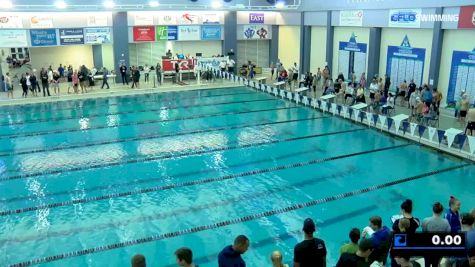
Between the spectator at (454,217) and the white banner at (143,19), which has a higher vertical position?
the white banner at (143,19)

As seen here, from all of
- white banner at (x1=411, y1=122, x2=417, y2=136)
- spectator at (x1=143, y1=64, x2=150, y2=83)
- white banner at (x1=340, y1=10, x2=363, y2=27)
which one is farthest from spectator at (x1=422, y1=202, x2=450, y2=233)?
spectator at (x1=143, y1=64, x2=150, y2=83)

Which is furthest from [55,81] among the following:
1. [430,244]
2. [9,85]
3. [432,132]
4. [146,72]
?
→ [430,244]

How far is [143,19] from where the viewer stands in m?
22.9

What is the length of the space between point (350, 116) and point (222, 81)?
32.4ft

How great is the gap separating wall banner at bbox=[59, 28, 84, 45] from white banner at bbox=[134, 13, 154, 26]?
2.85 m

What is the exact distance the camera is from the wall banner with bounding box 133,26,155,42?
23.2 metres

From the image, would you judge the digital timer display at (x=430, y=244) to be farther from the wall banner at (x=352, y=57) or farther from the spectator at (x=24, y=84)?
the spectator at (x=24, y=84)

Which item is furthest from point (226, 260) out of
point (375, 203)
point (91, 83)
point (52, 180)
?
point (91, 83)

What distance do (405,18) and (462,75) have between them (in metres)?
3.57

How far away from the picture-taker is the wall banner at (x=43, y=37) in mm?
20750

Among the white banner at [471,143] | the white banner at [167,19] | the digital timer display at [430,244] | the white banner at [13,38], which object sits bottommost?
the white banner at [471,143]

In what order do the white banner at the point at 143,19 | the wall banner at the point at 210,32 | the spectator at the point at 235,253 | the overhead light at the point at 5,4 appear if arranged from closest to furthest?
the spectator at the point at 235,253, the overhead light at the point at 5,4, the white banner at the point at 143,19, the wall banner at the point at 210,32

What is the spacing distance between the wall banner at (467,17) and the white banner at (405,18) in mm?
1967

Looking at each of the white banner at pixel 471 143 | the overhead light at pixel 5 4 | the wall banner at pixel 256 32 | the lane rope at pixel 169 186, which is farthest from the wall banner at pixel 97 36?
the white banner at pixel 471 143
